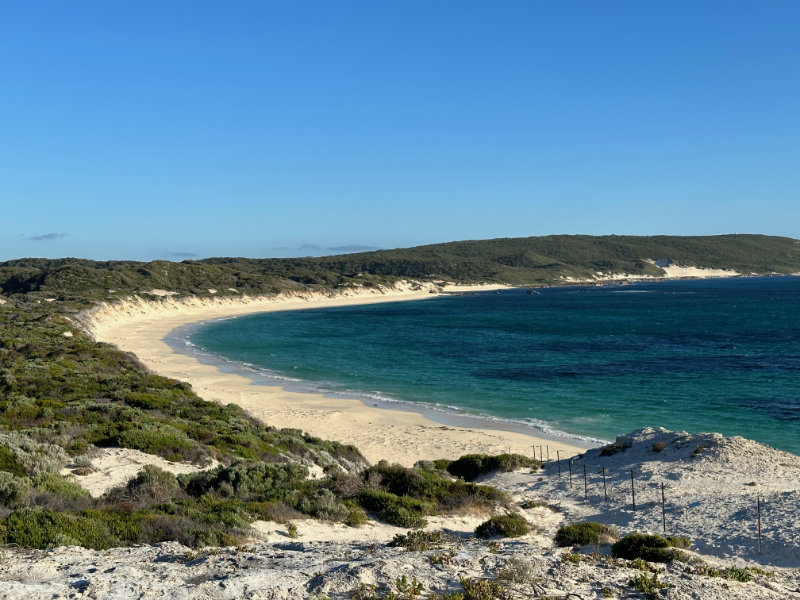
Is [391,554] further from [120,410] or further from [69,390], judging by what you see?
[69,390]

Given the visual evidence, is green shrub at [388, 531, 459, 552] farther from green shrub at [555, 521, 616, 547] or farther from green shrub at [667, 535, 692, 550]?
green shrub at [667, 535, 692, 550]

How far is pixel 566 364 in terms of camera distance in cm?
4300

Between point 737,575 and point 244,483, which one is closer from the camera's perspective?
point 737,575

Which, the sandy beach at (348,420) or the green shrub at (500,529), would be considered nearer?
the green shrub at (500,529)

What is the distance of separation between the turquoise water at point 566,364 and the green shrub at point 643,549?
1638 centimetres

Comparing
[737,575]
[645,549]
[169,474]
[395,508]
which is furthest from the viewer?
[169,474]

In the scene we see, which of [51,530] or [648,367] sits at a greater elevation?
[51,530]

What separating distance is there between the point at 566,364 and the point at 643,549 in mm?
34893

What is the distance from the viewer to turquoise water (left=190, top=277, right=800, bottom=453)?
28484 millimetres

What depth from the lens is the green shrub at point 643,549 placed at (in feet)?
29.1

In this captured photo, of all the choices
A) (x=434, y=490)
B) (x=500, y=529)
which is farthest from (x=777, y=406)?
(x=500, y=529)

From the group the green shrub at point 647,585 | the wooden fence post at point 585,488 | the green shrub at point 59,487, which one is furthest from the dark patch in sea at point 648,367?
the green shrub at point 647,585

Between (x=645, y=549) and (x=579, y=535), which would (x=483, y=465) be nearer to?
(x=579, y=535)

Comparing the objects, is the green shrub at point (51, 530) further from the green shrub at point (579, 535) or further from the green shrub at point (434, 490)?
the green shrub at point (579, 535)
